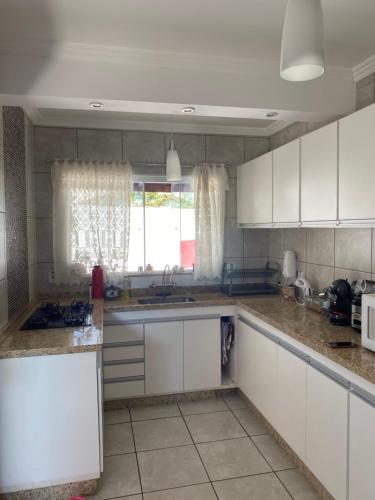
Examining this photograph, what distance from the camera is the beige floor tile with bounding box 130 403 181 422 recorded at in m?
2.94

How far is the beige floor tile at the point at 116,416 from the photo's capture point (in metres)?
2.87

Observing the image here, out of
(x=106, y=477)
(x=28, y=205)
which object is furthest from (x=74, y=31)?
(x=106, y=477)

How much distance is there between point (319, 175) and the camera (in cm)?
230

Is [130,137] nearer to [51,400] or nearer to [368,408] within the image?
[51,400]

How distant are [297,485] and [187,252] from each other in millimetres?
2109

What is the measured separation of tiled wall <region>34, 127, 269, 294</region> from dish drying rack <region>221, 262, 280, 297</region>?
0.51 ft

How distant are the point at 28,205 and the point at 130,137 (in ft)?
3.59

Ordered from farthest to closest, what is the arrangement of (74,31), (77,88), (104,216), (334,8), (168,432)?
(104,216)
(168,432)
(77,88)
(74,31)
(334,8)

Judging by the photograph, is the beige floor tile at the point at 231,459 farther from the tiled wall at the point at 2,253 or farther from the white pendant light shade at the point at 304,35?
the white pendant light shade at the point at 304,35

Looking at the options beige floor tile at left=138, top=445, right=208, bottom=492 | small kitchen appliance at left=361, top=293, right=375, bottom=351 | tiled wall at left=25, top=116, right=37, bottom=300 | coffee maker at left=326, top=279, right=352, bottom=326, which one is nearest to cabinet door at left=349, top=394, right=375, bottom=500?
small kitchen appliance at left=361, top=293, right=375, bottom=351

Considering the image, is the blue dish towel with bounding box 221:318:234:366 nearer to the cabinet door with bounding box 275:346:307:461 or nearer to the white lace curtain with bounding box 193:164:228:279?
the white lace curtain with bounding box 193:164:228:279

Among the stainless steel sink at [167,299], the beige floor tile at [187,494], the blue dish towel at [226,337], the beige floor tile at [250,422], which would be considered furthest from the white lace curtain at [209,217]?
the beige floor tile at [187,494]

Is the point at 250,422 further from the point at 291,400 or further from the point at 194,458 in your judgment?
the point at 291,400

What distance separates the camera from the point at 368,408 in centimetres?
155
